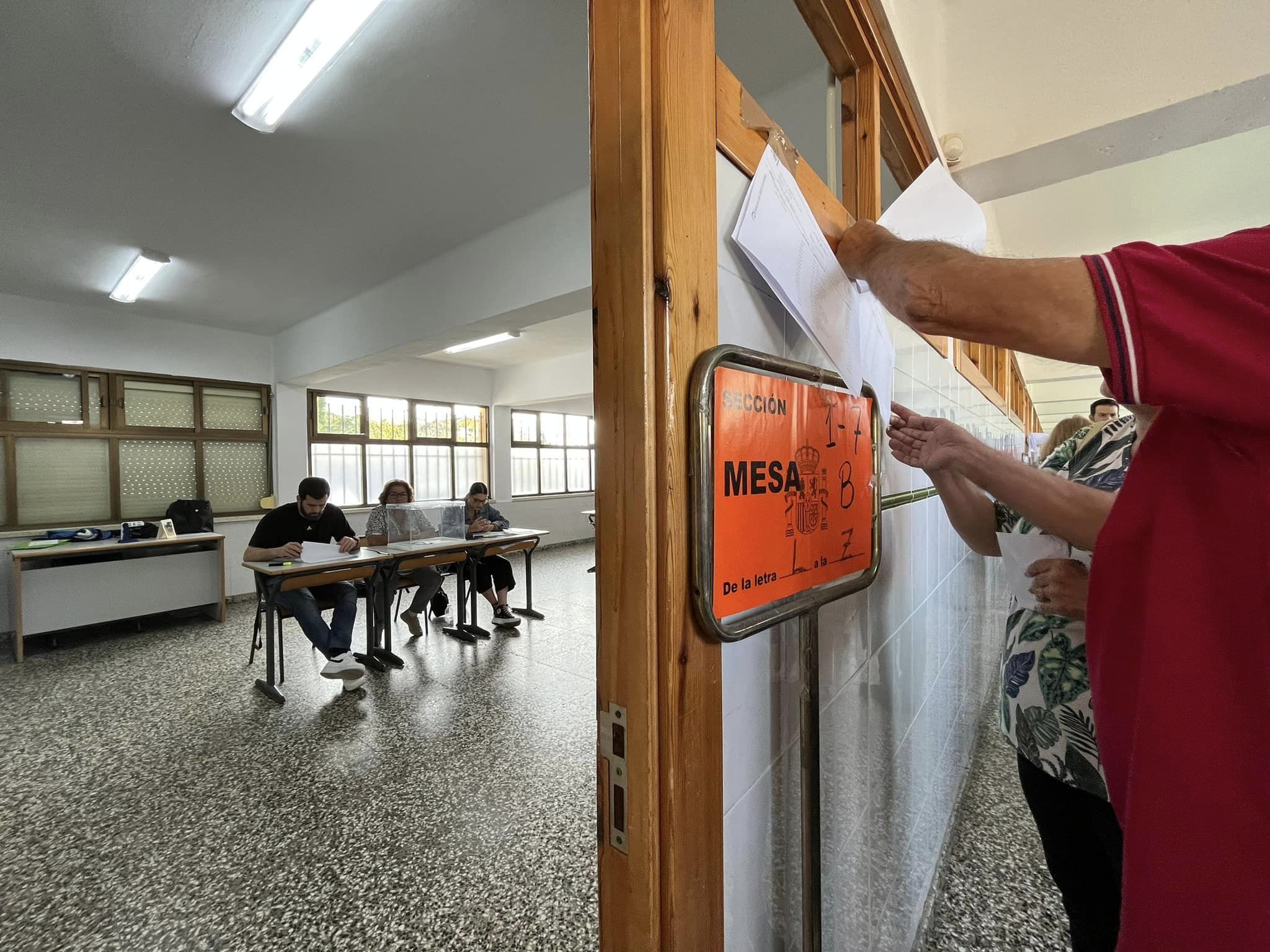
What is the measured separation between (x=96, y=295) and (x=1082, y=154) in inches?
271

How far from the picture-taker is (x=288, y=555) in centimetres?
Answer: 364

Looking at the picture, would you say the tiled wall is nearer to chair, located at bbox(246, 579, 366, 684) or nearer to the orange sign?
the orange sign

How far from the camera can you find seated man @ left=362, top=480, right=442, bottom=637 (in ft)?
14.4

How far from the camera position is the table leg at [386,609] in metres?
3.84

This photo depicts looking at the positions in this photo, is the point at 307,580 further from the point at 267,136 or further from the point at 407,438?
the point at 407,438

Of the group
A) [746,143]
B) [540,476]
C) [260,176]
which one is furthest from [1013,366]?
[540,476]

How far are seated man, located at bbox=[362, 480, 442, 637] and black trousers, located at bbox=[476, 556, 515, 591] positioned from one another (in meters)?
0.37

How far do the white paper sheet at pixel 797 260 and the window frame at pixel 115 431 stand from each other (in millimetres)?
6797

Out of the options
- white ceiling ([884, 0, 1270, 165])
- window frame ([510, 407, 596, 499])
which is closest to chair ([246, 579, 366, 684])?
white ceiling ([884, 0, 1270, 165])

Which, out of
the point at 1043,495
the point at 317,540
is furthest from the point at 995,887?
the point at 317,540

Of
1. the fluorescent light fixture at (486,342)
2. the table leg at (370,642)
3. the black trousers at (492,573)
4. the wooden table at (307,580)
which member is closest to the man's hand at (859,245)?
the wooden table at (307,580)

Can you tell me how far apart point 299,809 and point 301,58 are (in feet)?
9.84

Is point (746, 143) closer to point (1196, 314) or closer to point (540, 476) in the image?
point (1196, 314)

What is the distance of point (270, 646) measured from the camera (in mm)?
3236
